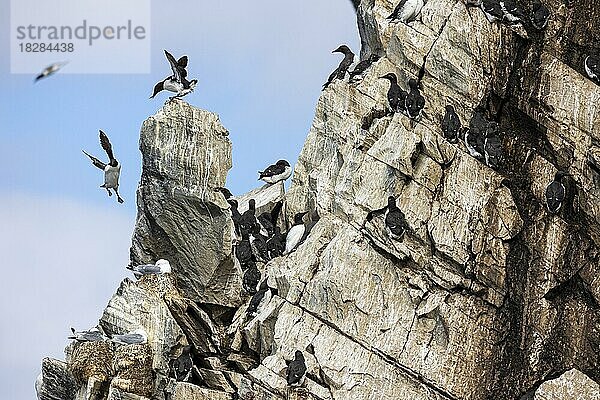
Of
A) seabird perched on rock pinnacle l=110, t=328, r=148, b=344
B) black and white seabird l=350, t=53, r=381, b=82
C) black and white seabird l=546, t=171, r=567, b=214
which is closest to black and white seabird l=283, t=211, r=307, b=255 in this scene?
black and white seabird l=350, t=53, r=381, b=82

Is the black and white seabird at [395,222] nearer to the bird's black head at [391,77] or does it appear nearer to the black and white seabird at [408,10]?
the bird's black head at [391,77]

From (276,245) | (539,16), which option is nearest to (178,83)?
(276,245)

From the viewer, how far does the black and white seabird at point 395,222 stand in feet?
89.5

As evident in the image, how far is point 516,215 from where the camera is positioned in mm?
27516

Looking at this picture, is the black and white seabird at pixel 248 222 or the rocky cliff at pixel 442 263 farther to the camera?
the black and white seabird at pixel 248 222

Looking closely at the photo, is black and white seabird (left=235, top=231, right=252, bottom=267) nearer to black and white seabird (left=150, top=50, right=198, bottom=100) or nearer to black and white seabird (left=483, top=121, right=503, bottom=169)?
black and white seabird (left=150, top=50, right=198, bottom=100)

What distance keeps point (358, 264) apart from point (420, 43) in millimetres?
5046

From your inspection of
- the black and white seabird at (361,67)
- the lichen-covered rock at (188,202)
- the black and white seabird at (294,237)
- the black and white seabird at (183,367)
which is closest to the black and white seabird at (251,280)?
the black and white seabird at (294,237)

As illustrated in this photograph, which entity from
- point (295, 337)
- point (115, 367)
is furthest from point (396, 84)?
point (115, 367)

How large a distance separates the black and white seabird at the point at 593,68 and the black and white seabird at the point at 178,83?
10.6 metres

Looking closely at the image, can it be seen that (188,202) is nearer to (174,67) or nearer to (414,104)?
(174,67)

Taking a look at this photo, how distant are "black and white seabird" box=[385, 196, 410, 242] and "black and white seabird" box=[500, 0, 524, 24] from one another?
4344mm

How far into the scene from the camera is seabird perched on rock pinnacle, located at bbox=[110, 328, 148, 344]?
100 ft

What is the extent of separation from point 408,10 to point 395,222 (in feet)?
17.7
